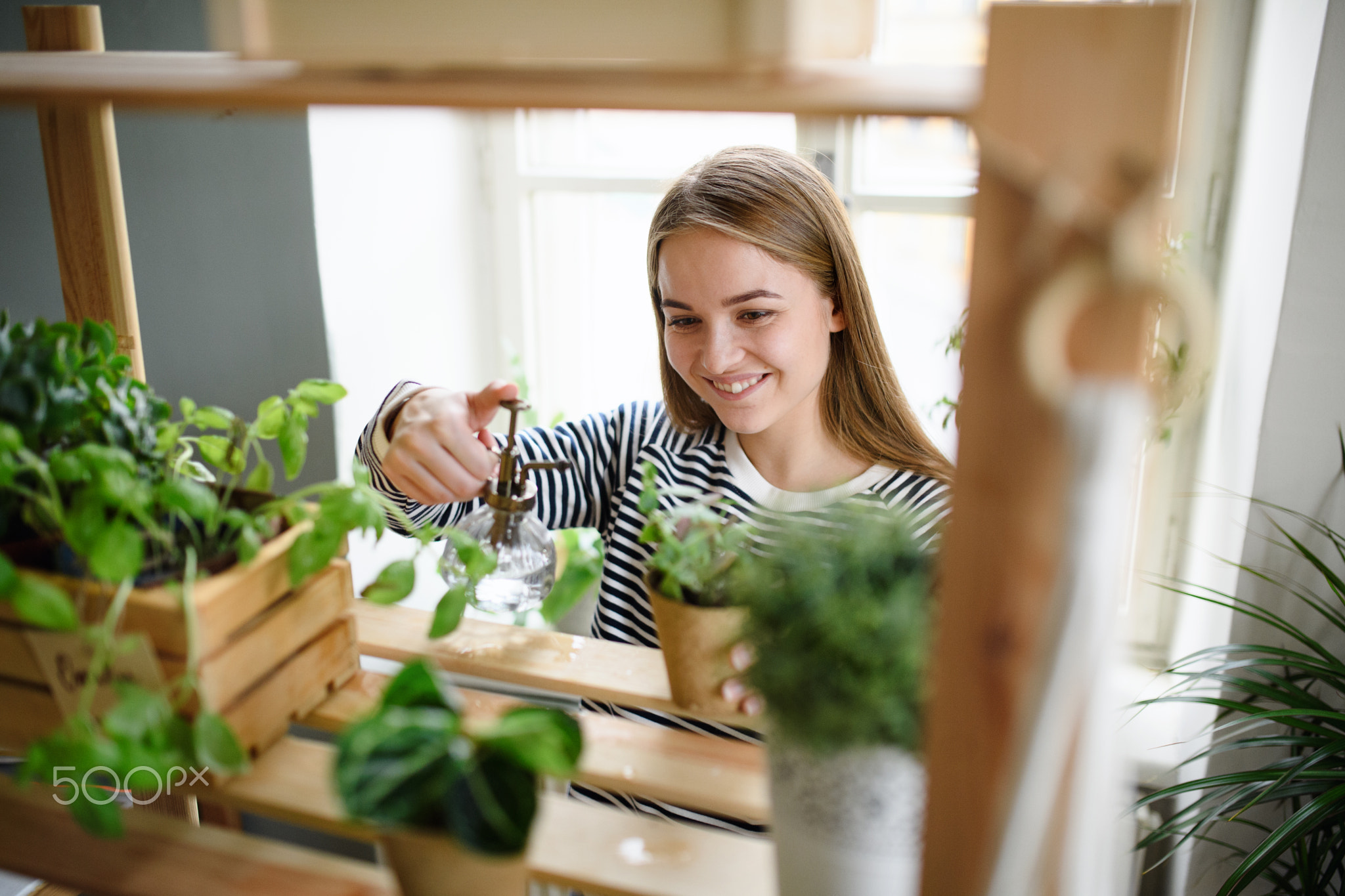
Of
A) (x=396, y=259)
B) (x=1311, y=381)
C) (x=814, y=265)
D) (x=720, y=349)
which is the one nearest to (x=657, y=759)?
(x=720, y=349)

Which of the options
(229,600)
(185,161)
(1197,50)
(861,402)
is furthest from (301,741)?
(185,161)

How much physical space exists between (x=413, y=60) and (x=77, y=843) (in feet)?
1.69

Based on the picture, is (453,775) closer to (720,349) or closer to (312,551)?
(312,551)

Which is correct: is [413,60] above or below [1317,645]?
above

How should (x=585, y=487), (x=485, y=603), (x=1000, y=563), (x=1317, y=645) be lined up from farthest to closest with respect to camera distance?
(x=585, y=487) < (x=1317, y=645) < (x=485, y=603) < (x=1000, y=563)

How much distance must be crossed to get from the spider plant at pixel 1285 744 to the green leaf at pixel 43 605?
1105 millimetres

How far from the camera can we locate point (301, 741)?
2.09 ft

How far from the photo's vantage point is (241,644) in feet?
1.89

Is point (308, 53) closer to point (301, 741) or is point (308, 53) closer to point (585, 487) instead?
point (301, 741)

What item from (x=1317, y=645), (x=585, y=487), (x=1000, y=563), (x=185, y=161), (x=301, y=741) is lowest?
(x=1317, y=645)

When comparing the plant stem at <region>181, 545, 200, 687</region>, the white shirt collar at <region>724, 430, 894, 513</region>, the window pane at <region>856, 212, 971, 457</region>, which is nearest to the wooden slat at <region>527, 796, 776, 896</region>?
the plant stem at <region>181, 545, 200, 687</region>

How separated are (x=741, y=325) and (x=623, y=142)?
1.56 meters

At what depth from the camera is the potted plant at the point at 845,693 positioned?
43cm

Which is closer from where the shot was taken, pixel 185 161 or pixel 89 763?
pixel 89 763
